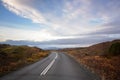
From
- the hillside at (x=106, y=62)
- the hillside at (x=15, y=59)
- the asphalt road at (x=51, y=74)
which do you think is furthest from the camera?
the hillside at (x=15, y=59)

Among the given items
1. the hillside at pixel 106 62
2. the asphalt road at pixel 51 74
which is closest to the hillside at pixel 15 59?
the asphalt road at pixel 51 74

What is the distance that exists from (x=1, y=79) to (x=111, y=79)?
24.6ft

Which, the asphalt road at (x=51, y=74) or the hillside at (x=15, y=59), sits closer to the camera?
the asphalt road at (x=51, y=74)

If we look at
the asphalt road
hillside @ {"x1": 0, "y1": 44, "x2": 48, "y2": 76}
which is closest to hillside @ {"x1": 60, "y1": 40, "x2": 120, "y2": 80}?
the asphalt road

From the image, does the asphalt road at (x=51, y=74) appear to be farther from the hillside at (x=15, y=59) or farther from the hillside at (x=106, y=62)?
the hillside at (x=15, y=59)

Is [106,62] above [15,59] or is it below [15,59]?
below

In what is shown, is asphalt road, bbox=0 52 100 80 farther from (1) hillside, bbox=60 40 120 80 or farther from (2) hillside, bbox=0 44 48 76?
(2) hillside, bbox=0 44 48 76

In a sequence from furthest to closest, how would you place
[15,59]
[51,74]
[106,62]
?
[15,59]
[106,62]
[51,74]

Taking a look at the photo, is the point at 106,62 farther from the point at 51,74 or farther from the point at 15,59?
the point at 15,59

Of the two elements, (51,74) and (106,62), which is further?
(106,62)

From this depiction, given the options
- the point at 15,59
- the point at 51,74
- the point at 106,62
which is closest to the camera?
the point at 51,74

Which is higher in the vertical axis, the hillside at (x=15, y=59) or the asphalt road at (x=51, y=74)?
the hillside at (x=15, y=59)

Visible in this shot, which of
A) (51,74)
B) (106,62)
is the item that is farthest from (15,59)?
(51,74)

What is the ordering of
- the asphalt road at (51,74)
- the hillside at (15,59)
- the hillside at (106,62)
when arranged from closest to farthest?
1. the asphalt road at (51,74)
2. the hillside at (106,62)
3. the hillside at (15,59)
